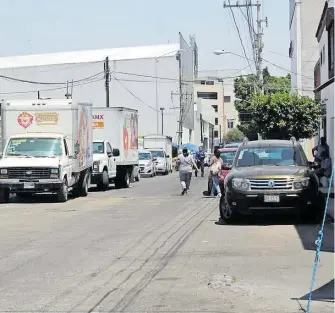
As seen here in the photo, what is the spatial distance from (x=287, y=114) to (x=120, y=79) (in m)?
44.7

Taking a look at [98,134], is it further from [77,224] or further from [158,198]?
[77,224]

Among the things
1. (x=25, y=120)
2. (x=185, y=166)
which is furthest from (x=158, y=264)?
(x=25, y=120)

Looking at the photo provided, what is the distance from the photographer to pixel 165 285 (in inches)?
317

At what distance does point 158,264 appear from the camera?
951 centimetres

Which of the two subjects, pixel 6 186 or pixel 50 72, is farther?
pixel 50 72

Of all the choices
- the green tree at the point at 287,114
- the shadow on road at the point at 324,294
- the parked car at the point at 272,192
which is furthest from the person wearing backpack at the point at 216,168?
the green tree at the point at 287,114

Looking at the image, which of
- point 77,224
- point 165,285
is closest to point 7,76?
point 77,224

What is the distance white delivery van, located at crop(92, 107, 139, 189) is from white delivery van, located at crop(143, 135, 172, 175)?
1654 centimetres

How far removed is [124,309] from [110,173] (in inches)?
797

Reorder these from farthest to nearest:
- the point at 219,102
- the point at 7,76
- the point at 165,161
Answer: the point at 219,102 → the point at 7,76 → the point at 165,161

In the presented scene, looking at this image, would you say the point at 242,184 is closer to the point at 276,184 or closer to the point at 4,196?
the point at 276,184

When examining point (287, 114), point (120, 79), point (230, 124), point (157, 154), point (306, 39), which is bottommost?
point (157, 154)

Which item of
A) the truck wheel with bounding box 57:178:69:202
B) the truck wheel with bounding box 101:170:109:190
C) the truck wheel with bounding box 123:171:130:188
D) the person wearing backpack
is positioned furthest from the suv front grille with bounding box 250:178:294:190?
the truck wheel with bounding box 123:171:130:188

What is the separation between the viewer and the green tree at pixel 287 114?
34156 mm
